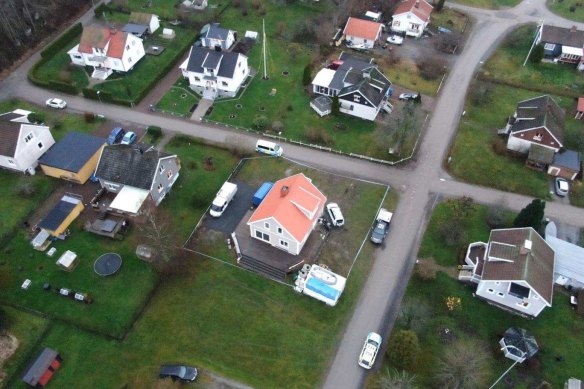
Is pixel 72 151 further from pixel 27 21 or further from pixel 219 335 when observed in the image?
pixel 27 21

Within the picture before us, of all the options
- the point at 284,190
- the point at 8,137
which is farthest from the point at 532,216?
the point at 8,137

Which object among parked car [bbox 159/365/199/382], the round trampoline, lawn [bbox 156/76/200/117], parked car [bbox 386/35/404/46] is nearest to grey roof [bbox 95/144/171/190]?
the round trampoline

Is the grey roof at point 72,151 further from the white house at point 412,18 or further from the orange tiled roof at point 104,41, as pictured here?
the white house at point 412,18

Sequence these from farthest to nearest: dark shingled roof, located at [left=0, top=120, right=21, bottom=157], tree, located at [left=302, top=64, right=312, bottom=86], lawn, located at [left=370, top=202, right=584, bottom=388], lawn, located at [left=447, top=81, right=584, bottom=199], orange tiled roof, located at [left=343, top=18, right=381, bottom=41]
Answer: orange tiled roof, located at [left=343, top=18, right=381, bottom=41] → tree, located at [left=302, top=64, right=312, bottom=86] → lawn, located at [left=447, top=81, right=584, bottom=199] → dark shingled roof, located at [left=0, top=120, right=21, bottom=157] → lawn, located at [left=370, top=202, right=584, bottom=388]

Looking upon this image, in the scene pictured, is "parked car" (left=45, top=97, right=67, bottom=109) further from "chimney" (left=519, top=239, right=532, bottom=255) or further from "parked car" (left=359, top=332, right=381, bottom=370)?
"chimney" (left=519, top=239, right=532, bottom=255)

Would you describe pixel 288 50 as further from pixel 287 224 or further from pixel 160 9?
pixel 287 224

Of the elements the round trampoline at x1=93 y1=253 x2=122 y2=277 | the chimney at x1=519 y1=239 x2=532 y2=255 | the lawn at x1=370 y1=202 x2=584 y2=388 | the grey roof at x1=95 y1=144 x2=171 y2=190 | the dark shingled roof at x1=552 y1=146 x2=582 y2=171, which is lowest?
the round trampoline at x1=93 y1=253 x2=122 y2=277
